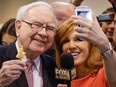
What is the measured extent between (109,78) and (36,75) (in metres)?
0.44

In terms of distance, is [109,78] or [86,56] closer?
[109,78]

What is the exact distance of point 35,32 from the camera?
1.58 metres

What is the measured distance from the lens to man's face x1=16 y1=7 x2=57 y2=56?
1.58 meters

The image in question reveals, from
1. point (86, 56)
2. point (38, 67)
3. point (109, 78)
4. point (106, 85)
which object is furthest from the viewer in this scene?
point (86, 56)

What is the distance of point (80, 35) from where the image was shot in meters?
1.27

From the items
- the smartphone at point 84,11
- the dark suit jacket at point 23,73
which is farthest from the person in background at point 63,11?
the smartphone at point 84,11

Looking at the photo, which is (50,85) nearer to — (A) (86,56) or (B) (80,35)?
(A) (86,56)

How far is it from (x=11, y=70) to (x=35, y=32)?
361 millimetres

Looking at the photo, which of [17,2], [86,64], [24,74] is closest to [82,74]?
[86,64]

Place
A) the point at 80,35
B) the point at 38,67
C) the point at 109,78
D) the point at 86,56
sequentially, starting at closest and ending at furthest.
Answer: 1. the point at 80,35
2. the point at 109,78
3. the point at 38,67
4. the point at 86,56

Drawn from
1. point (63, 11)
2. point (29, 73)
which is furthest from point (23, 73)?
point (63, 11)

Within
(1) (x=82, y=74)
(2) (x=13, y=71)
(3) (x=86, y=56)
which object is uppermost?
(2) (x=13, y=71)

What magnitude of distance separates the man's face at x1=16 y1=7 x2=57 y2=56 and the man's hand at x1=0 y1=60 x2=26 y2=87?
0.31 m

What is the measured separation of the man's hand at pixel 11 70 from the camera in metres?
1.26
